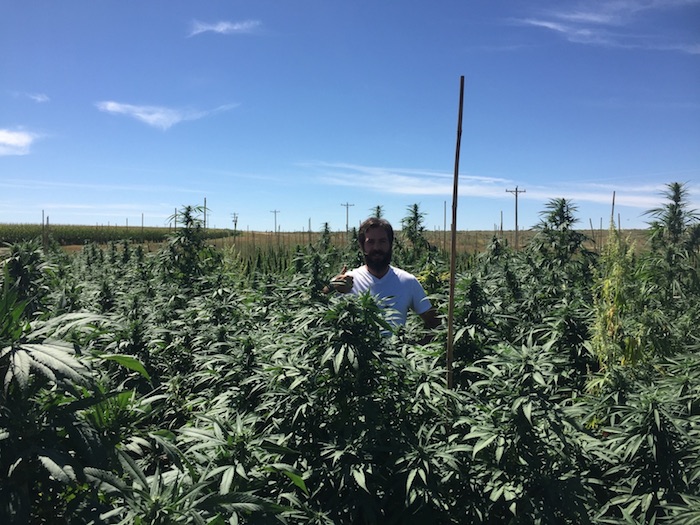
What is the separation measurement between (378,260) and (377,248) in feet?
0.30

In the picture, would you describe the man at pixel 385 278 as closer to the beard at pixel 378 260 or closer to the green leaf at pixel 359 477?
the beard at pixel 378 260

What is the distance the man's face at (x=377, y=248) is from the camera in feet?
11.0

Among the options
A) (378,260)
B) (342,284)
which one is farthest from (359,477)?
(378,260)

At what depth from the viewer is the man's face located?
11.0 ft

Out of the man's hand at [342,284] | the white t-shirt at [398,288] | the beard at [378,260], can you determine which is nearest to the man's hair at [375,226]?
the beard at [378,260]

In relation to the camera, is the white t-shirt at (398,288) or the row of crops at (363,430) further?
the white t-shirt at (398,288)

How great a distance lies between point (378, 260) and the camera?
3.36m

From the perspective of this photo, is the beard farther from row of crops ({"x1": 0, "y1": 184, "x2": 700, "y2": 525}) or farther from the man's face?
row of crops ({"x1": 0, "y1": 184, "x2": 700, "y2": 525})

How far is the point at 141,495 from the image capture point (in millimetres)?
1183

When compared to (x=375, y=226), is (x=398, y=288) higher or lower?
lower

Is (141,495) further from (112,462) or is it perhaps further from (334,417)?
(334,417)

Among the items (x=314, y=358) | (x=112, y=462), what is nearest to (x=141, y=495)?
(x=112, y=462)

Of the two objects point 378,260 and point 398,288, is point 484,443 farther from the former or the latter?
point 378,260

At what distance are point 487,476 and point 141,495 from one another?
1195 mm
